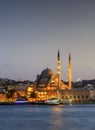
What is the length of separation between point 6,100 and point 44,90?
10541 millimetres

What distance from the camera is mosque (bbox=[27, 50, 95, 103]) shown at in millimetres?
123125

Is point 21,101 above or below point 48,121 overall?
above

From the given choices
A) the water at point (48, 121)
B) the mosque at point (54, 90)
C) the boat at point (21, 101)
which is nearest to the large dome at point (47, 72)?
the mosque at point (54, 90)

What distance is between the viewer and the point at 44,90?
12788 centimetres

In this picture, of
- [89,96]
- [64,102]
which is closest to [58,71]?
[64,102]

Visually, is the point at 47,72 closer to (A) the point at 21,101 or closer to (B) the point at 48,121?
(A) the point at 21,101

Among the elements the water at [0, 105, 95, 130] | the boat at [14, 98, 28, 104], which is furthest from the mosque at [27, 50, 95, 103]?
the water at [0, 105, 95, 130]

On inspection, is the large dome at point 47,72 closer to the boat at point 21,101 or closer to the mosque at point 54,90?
the mosque at point 54,90

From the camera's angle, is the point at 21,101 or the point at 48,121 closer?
the point at 48,121

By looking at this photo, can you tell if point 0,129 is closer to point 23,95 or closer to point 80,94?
point 80,94

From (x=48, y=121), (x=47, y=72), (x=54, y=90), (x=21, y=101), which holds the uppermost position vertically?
(x=47, y=72)

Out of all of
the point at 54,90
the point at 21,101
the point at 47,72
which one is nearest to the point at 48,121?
the point at 21,101

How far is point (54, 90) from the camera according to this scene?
411 ft

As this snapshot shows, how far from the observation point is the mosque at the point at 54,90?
123 m
